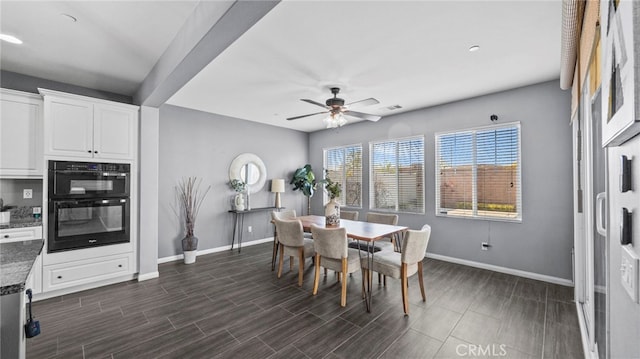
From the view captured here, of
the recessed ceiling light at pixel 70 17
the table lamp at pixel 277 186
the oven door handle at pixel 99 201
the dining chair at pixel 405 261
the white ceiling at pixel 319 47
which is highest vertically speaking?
the recessed ceiling light at pixel 70 17

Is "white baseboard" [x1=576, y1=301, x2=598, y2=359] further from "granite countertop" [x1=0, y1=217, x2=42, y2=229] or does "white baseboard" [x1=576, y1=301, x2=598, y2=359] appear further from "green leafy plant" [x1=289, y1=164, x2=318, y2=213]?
"granite countertop" [x1=0, y1=217, x2=42, y2=229]

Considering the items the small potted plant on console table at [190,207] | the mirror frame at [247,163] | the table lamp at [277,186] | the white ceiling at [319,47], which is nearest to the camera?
the white ceiling at [319,47]

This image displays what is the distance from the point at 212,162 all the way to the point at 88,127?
6.55 feet

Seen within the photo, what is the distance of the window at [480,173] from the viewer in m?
3.82

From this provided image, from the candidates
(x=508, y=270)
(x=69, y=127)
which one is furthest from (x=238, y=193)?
(x=508, y=270)

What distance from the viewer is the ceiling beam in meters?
1.69

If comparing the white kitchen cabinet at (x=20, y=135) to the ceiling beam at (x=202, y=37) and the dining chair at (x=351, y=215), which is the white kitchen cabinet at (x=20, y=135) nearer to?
the ceiling beam at (x=202, y=37)

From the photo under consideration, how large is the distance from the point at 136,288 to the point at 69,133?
6.81ft

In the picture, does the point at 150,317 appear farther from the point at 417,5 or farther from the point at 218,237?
the point at 417,5

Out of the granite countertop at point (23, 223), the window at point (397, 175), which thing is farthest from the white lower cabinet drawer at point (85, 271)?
the window at point (397, 175)

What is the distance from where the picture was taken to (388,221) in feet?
13.3

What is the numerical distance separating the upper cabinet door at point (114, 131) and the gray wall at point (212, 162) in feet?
2.83

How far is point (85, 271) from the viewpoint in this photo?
3.24m

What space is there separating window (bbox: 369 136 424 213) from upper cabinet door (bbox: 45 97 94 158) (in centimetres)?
465
